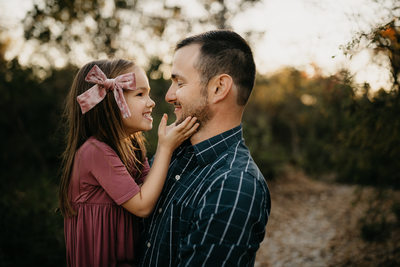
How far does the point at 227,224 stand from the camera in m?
1.49

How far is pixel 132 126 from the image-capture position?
240 centimetres

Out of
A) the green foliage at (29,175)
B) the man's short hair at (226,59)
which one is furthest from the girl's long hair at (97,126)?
the green foliage at (29,175)

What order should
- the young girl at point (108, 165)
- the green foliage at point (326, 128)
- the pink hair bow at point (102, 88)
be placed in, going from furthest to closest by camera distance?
the green foliage at point (326, 128) < the pink hair bow at point (102, 88) < the young girl at point (108, 165)

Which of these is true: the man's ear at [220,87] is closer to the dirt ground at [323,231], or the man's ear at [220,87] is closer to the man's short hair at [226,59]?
the man's short hair at [226,59]

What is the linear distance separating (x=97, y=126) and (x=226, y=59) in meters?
1.07

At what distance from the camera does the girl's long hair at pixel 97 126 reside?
7.44ft

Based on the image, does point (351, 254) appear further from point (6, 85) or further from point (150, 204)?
point (6, 85)

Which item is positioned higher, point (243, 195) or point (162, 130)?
point (162, 130)

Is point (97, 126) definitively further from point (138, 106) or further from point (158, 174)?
point (158, 174)

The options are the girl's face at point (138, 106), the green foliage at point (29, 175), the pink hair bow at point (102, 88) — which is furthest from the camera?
the green foliage at point (29, 175)

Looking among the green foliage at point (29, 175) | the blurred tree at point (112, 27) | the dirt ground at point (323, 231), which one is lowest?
the dirt ground at point (323, 231)

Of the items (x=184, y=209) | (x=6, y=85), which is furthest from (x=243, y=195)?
(x=6, y=85)

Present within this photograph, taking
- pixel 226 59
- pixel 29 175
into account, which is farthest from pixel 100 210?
pixel 29 175

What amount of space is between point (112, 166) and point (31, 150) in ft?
21.7
